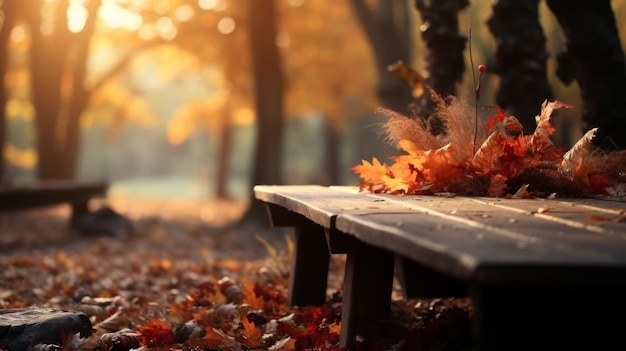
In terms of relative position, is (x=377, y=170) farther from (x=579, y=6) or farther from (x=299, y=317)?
(x=579, y=6)

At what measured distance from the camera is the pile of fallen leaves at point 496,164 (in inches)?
143

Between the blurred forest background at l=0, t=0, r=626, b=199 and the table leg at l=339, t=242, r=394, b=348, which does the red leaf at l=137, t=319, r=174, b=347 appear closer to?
the table leg at l=339, t=242, r=394, b=348

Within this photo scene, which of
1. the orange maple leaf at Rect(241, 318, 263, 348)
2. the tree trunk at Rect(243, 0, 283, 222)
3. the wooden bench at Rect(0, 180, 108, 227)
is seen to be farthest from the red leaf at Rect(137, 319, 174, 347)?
the tree trunk at Rect(243, 0, 283, 222)

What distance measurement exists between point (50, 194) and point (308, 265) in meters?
6.57

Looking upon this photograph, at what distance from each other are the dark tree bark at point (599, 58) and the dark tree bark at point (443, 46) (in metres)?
1.01

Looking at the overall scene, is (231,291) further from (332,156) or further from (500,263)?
(332,156)

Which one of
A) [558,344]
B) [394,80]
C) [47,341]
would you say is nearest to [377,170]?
[47,341]

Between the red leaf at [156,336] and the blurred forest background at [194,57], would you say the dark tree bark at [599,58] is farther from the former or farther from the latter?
the blurred forest background at [194,57]

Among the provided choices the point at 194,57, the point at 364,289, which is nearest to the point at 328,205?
the point at 364,289

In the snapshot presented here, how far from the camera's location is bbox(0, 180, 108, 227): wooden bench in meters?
8.91

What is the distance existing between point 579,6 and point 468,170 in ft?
6.30

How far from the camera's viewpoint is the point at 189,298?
4.90 metres

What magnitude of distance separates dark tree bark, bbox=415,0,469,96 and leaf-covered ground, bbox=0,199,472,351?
5.28 feet

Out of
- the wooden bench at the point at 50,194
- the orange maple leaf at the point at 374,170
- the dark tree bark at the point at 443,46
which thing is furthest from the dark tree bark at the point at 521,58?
the wooden bench at the point at 50,194
